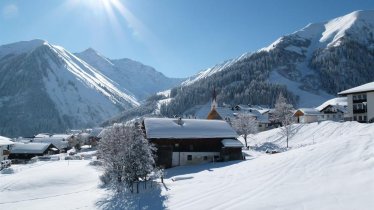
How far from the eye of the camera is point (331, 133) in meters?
67.9

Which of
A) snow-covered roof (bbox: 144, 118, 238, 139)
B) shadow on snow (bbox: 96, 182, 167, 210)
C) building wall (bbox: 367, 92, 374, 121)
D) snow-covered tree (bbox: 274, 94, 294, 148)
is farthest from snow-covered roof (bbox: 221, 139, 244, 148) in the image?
building wall (bbox: 367, 92, 374, 121)

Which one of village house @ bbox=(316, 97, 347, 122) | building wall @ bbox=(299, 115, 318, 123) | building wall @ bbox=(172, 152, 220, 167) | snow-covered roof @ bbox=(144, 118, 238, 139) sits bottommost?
building wall @ bbox=(172, 152, 220, 167)

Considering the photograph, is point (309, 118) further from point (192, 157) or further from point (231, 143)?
point (192, 157)

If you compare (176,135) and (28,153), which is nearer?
(176,135)

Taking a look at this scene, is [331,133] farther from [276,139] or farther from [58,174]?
[58,174]

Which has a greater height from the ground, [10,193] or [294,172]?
[294,172]

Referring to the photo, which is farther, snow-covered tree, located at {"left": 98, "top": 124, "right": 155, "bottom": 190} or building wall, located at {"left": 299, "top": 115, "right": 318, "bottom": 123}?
building wall, located at {"left": 299, "top": 115, "right": 318, "bottom": 123}

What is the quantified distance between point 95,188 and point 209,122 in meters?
27.4

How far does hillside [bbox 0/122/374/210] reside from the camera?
910 inches

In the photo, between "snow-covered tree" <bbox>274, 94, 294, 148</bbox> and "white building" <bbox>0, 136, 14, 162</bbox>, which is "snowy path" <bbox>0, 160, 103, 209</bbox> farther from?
"snow-covered tree" <bbox>274, 94, 294, 148</bbox>

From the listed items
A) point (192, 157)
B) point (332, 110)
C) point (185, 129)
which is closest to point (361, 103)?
point (332, 110)

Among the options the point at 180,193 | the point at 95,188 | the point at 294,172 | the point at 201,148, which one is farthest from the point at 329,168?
the point at 201,148

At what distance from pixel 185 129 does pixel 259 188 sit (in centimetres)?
3130

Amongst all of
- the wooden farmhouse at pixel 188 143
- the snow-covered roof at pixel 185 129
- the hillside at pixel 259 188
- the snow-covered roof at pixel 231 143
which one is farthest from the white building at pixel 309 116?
the hillside at pixel 259 188
